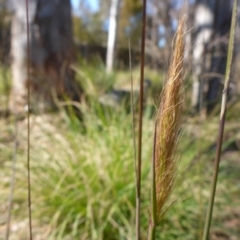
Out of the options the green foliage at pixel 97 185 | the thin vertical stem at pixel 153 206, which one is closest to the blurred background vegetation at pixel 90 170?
the green foliage at pixel 97 185

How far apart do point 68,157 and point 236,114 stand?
2177 mm

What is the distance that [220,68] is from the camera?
3.82 meters

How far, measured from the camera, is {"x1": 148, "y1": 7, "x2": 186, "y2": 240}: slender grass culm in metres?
0.46

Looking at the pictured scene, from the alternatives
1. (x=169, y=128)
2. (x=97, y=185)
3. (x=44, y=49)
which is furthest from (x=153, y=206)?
(x=44, y=49)

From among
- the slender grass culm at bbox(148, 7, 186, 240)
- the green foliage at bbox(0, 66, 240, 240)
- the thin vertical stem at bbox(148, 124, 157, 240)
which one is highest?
the slender grass culm at bbox(148, 7, 186, 240)

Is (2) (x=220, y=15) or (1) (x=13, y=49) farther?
(2) (x=220, y=15)

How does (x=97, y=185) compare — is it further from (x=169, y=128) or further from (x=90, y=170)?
(x=169, y=128)

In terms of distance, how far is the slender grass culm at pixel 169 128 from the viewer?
0.46m

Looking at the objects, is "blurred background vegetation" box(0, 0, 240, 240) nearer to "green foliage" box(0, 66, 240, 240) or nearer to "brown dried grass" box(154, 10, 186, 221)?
"green foliage" box(0, 66, 240, 240)

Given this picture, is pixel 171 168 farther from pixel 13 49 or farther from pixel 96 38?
pixel 96 38

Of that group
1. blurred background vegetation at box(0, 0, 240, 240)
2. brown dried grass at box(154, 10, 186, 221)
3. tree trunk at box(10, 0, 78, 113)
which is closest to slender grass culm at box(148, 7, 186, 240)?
brown dried grass at box(154, 10, 186, 221)

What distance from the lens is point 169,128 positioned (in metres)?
0.46

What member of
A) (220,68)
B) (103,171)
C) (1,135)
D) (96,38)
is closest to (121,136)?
(103,171)

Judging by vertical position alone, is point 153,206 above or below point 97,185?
above
